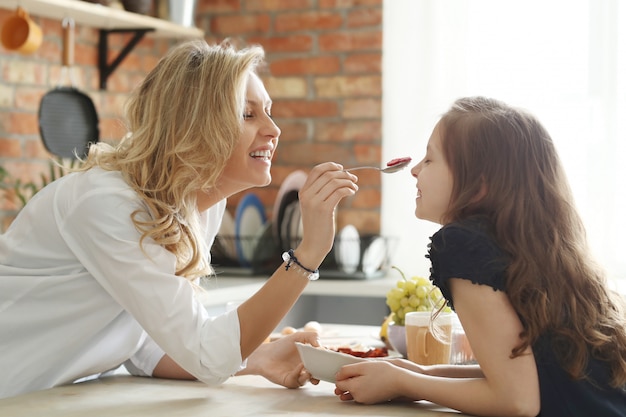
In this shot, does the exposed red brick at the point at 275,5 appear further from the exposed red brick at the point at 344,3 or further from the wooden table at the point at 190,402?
the wooden table at the point at 190,402

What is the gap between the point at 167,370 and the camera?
66.9 inches

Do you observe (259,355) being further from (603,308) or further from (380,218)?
(380,218)

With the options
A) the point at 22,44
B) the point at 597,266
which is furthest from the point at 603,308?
the point at 22,44

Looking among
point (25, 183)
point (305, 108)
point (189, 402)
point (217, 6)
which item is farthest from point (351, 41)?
point (189, 402)

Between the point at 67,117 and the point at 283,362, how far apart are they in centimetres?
190

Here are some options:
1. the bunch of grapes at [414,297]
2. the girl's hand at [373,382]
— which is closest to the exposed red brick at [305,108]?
the bunch of grapes at [414,297]

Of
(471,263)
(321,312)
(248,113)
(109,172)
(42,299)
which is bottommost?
(321,312)

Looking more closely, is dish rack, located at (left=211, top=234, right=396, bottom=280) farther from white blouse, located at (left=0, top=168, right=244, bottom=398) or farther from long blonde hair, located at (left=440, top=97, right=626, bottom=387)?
long blonde hair, located at (left=440, top=97, right=626, bottom=387)

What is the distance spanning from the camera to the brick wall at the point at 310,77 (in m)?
3.66

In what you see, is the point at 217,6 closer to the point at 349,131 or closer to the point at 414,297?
the point at 349,131

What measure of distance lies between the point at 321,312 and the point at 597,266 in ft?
7.41

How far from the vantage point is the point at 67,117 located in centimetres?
322

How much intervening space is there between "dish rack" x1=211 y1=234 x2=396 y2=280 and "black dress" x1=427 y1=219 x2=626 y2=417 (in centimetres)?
210

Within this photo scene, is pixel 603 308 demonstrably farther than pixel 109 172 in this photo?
No
